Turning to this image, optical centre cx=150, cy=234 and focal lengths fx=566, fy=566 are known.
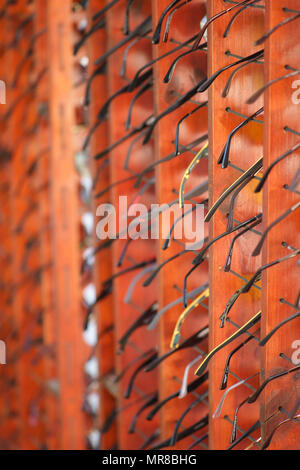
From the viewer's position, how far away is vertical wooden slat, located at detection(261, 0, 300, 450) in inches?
37.4

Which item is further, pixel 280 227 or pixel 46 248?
pixel 46 248

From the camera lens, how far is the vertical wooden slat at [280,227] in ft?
3.12

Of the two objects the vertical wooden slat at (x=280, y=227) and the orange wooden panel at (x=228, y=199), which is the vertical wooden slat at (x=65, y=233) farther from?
the vertical wooden slat at (x=280, y=227)

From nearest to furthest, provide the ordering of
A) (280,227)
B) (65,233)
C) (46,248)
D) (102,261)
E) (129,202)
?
(280,227), (129,202), (102,261), (65,233), (46,248)

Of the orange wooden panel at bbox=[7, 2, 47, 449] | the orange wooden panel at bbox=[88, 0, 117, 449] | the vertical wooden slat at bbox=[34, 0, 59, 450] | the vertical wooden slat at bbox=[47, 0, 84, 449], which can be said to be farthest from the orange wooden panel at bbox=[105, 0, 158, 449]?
the orange wooden panel at bbox=[7, 2, 47, 449]

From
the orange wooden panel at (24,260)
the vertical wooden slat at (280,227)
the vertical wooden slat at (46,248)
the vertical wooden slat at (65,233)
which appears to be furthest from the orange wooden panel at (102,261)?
the vertical wooden slat at (280,227)

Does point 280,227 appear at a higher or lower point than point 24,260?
higher

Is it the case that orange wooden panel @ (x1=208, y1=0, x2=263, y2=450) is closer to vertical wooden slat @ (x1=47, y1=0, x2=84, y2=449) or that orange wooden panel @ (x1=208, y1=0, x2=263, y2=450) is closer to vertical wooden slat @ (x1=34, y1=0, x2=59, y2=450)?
vertical wooden slat @ (x1=47, y1=0, x2=84, y2=449)

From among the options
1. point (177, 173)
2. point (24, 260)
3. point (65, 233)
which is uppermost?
point (177, 173)

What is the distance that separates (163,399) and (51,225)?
828 mm

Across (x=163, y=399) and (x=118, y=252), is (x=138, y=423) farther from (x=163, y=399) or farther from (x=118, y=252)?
(x=118, y=252)

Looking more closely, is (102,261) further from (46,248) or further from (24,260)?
(24,260)

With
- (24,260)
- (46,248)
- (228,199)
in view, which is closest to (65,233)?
(46,248)

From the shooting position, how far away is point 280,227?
99cm
